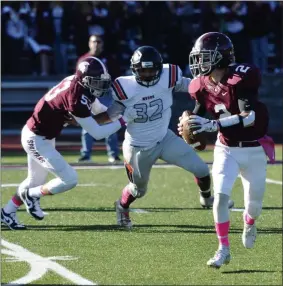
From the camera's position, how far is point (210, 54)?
23.2ft

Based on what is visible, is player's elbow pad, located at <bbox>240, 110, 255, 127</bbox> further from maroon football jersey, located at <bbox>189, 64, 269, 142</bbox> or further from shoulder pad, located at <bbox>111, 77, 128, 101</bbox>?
shoulder pad, located at <bbox>111, 77, 128, 101</bbox>

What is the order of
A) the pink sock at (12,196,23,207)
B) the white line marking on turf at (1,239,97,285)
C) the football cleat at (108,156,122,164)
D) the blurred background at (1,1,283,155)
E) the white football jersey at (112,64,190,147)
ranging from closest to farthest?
1. the white line marking on turf at (1,239,97,285)
2. the white football jersey at (112,64,190,147)
3. the pink sock at (12,196,23,207)
4. the football cleat at (108,156,122,164)
5. the blurred background at (1,1,283,155)

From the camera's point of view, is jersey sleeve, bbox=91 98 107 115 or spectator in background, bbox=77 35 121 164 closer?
jersey sleeve, bbox=91 98 107 115

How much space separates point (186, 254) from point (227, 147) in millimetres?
930

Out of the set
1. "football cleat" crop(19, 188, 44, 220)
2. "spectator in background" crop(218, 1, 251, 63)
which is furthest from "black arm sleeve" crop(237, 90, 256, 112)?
"spectator in background" crop(218, 1, 251, 63)

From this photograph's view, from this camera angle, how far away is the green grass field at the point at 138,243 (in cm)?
662

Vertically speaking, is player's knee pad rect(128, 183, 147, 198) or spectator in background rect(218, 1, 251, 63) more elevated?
spectator in background rect(218, 1, 251, 63)

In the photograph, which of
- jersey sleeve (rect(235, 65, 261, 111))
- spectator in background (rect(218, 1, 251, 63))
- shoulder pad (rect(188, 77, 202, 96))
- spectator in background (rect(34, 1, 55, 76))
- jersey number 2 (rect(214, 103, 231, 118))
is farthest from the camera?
spectator in background (rect(218, 1, 251, 63))

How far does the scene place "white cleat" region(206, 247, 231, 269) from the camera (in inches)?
267

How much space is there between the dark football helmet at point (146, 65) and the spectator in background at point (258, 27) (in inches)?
338

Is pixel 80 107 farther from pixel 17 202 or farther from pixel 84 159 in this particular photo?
pixel 84 159

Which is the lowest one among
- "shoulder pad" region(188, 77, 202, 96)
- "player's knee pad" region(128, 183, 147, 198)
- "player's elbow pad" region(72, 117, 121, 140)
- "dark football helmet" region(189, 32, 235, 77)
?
"player's knee pad" region(128, 183, 147, 198)

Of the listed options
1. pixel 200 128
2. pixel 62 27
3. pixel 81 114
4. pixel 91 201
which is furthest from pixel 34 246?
pixel 62 27

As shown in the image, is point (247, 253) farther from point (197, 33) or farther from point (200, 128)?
point (197, 33)
